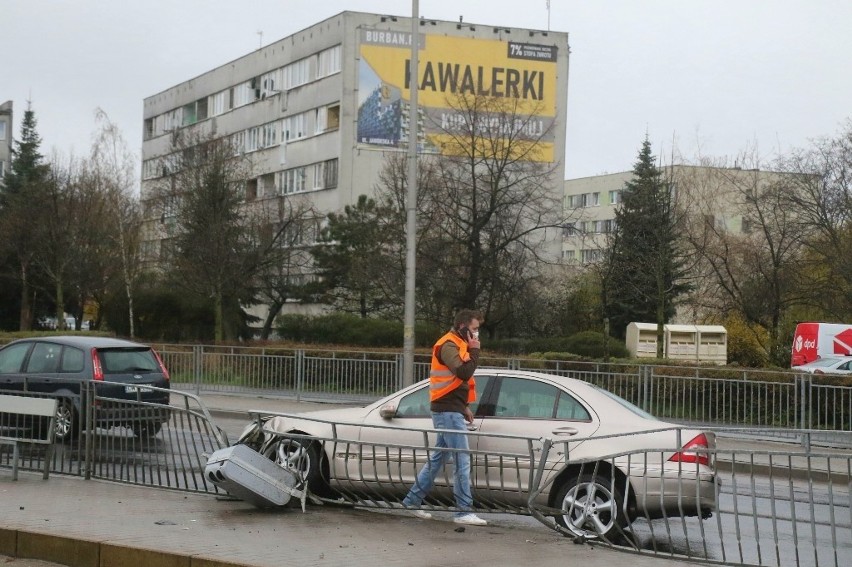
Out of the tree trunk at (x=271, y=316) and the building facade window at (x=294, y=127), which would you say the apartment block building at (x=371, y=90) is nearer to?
the building facade window at (x=294, y=127)

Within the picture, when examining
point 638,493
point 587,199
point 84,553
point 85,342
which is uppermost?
point 587,199

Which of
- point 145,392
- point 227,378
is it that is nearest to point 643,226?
point 227,378

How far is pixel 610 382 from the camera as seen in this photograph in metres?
23.5

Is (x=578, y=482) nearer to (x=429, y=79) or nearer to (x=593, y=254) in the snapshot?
(x=429, y=79)

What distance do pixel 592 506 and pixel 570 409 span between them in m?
1.22

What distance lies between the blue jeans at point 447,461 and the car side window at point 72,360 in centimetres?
871

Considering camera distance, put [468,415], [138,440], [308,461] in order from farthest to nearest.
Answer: [138,440]
[308,461]
[468,415]

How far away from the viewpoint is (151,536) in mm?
8906

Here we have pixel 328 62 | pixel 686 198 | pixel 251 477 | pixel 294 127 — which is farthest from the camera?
pixel 294 127

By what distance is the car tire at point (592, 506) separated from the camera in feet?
32.4

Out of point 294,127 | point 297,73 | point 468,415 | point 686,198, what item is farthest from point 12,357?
point 686,198

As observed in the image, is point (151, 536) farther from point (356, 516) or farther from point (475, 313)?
point (475, 313)

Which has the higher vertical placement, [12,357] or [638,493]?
[12,357]

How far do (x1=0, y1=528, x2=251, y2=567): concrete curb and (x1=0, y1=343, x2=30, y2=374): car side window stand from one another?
9926 mm
